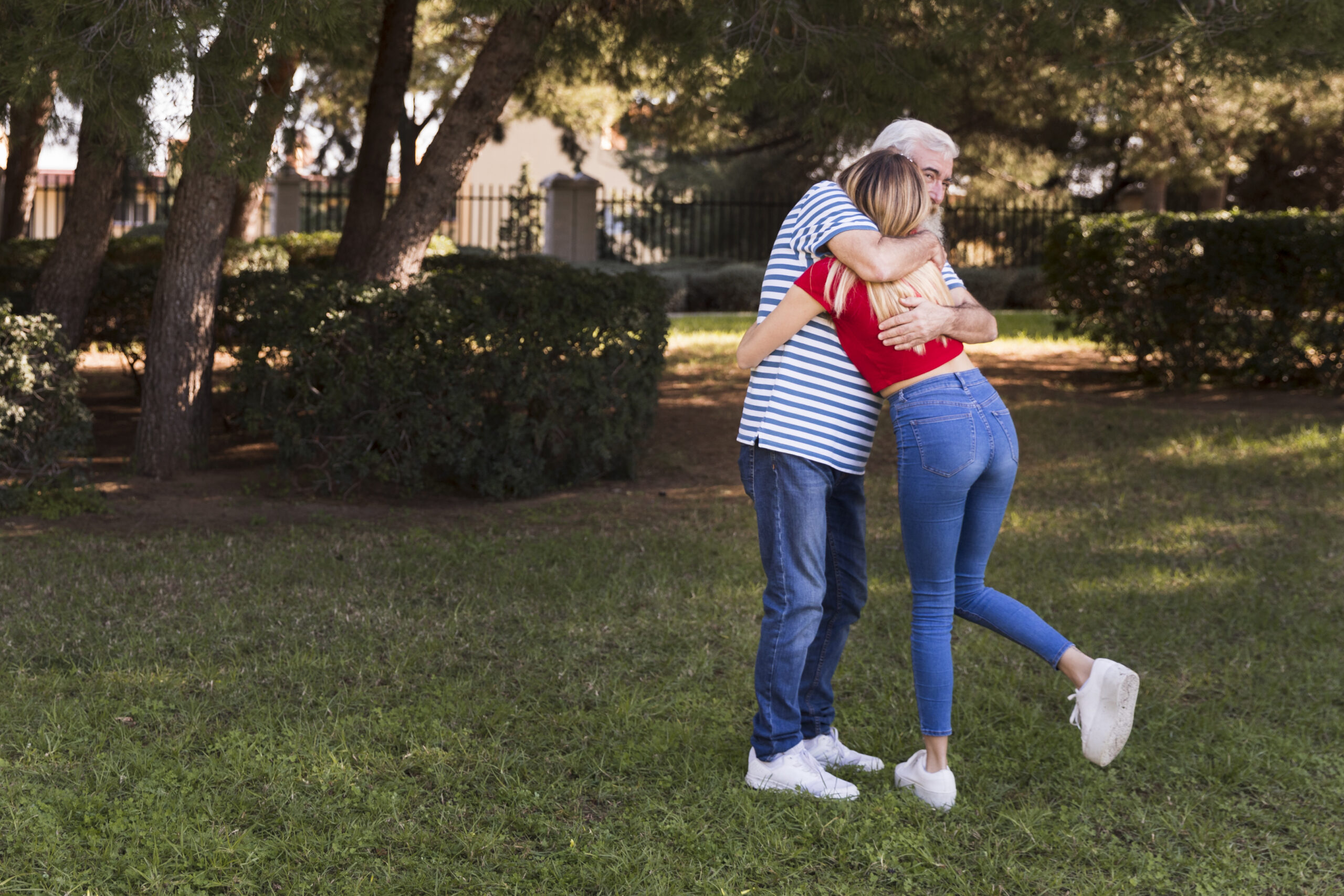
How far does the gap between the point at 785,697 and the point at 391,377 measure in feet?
12.1

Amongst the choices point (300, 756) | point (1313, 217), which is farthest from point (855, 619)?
point (1313, 217)

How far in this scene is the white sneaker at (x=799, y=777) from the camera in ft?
10.9

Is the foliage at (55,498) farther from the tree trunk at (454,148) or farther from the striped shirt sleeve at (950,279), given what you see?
the striped shirt sleeve at (950,279)

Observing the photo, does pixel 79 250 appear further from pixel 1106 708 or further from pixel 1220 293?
pixel 1220 293

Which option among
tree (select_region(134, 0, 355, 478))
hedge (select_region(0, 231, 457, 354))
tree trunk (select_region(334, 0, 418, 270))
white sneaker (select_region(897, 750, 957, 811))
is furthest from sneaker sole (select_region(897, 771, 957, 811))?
tree trunk (select_region(334, 0, 418, 270))

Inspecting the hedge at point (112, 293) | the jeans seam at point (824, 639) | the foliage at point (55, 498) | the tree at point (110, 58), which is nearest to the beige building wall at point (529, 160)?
the hedge at point (112, 293)

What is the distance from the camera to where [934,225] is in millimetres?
3156

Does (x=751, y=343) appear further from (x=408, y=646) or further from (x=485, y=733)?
(x=408, y=646)

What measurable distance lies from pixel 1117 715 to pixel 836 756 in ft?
2.60

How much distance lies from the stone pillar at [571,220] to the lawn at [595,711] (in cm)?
1497

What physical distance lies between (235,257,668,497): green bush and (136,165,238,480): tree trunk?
1.10ft

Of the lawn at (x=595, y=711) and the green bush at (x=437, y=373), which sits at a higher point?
the green bush at (x=437, y=373)

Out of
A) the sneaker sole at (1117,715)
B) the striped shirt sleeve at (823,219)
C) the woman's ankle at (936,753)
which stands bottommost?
the woman's ankle at (936,753)

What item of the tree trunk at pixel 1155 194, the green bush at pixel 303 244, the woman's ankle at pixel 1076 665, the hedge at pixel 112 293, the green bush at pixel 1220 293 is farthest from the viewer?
the tree trunk at pixel 1155 194
